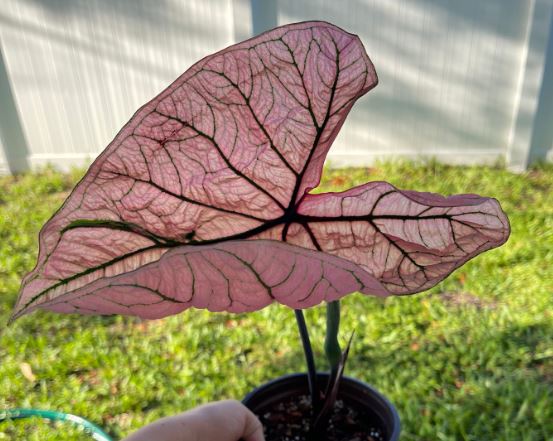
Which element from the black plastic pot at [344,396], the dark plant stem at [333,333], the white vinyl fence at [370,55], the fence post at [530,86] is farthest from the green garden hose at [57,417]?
the fence post at [530,86]

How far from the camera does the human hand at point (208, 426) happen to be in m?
0.66

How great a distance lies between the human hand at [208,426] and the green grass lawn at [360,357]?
3.67 ft

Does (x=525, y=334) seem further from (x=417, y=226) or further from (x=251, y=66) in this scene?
(x=251, y=66)

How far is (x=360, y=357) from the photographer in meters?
2.15

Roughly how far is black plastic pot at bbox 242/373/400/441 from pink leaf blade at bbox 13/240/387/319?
69 cm

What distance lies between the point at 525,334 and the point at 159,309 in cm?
212

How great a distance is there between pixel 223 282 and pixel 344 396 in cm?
77

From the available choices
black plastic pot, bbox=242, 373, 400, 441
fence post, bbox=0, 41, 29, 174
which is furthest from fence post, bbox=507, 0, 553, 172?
fence post, bbox=0, 41, 29, 174

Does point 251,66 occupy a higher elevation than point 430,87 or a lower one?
higher

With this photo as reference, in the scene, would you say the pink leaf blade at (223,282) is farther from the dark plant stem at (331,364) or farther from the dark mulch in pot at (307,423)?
the dark mulch in pot at (307,423)

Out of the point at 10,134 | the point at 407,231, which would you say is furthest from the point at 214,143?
the point at 10,134

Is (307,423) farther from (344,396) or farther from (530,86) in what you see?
(530,86)

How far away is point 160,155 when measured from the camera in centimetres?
53

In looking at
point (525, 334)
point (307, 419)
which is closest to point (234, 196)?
point (307, 419)
